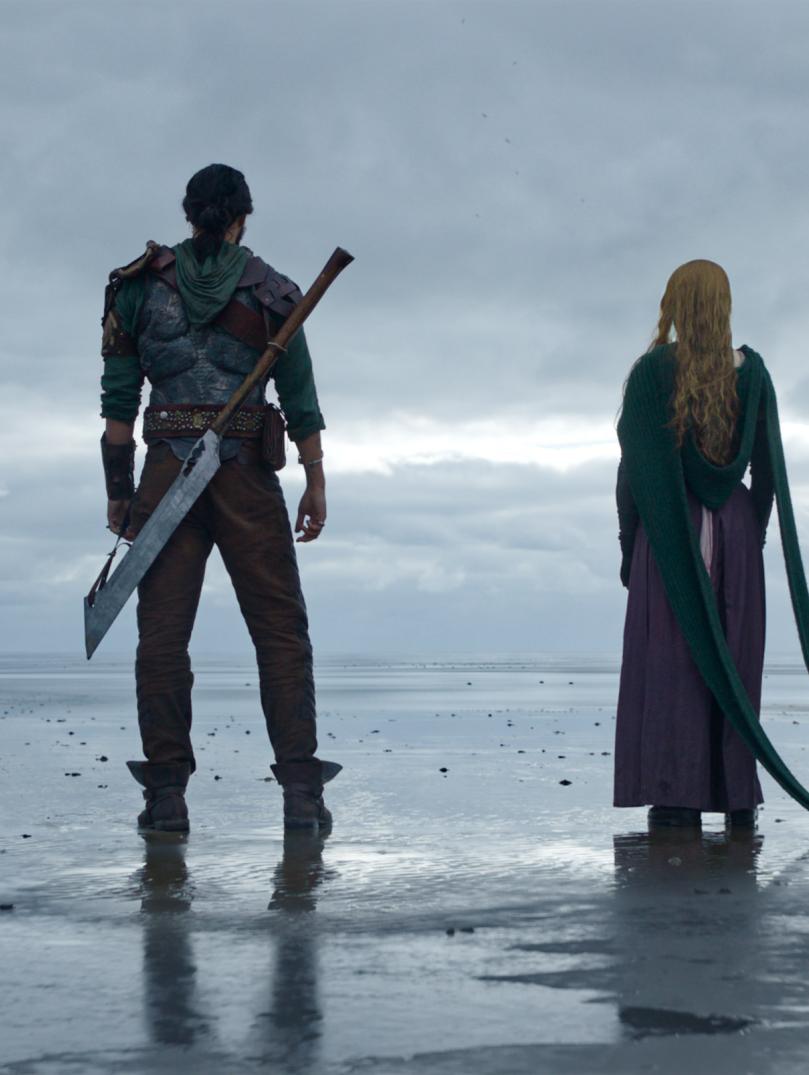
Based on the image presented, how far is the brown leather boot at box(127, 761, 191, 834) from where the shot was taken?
5.73 meters

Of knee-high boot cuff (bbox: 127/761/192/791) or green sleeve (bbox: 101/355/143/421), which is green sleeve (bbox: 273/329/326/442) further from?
knee-high boot cuff (bbox: 127/761/192/791)

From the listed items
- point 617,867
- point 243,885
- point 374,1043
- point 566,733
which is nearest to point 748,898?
point 617,867

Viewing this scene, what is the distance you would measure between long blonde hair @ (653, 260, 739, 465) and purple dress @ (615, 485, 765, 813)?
26cm

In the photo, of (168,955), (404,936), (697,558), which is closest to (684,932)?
(404,936)

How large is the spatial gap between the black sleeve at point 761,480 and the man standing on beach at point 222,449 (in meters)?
1.76

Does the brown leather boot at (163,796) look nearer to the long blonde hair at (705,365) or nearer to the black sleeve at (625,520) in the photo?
the black sleeve at (625,520)

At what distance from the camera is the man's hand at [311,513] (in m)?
6.07

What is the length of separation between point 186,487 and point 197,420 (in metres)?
0.28

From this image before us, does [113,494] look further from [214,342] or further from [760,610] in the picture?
[760,610]

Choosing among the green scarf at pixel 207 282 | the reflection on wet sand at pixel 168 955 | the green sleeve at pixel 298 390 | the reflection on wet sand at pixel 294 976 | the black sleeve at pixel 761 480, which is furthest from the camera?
the black sleeve at pixel 761 480

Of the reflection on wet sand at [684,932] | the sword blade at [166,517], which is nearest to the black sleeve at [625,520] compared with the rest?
the reflection on wet sand at [684,932]

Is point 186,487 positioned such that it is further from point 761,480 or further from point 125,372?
point 761,480

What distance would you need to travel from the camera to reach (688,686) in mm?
Result: 5875

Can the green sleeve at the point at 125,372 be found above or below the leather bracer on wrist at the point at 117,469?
above
